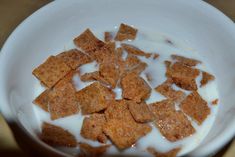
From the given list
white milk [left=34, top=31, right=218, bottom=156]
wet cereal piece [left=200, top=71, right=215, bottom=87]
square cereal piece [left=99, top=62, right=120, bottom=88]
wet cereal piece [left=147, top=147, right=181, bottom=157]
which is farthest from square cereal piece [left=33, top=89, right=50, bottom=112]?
wet cereal piece [left=200, top=71, right=215, bottom=87]

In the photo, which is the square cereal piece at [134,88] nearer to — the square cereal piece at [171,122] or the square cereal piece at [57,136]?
the square cereal piece at [171,122]

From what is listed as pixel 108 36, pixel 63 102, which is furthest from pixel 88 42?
pixel 63 102

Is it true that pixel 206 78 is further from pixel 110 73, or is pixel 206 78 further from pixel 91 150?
pixel 91 150

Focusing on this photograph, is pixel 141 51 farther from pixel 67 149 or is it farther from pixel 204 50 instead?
pixel 67 149

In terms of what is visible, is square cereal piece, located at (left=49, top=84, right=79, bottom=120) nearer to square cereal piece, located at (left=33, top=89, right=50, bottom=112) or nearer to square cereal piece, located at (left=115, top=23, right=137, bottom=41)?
square cereal piece, located at (left=33, top=89, right=50, bottom=112)

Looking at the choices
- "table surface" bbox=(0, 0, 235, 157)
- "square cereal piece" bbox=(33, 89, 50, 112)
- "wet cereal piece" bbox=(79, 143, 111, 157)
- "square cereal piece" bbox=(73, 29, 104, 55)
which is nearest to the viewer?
"wet cereal piece" bbox=(79, 143, 111, 157)

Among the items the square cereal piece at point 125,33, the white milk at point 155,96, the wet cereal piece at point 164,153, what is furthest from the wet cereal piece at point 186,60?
the wet cereal piece at point 164,153

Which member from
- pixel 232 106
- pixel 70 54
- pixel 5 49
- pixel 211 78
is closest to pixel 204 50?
pixel 211 78
